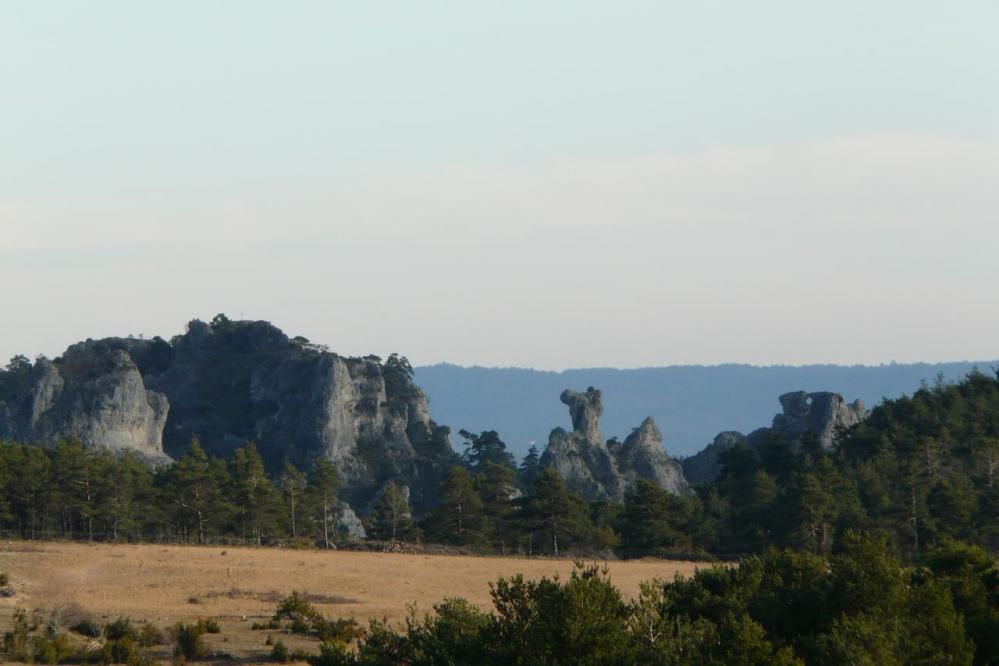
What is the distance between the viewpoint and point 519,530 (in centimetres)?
9231

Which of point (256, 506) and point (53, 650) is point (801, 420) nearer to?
point (256, 506)

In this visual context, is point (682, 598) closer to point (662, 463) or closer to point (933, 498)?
Result: point (933, 498)

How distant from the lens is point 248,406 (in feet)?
589

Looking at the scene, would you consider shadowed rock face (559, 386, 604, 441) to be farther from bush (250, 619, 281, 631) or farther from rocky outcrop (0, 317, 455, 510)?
bush (250, 619, 281, 631)

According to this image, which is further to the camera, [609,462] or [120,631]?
[609,462]

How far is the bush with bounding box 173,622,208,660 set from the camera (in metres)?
45.5

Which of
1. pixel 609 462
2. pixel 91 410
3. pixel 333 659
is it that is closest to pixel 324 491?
pixel 333 659

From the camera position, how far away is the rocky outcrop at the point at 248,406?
164 metres

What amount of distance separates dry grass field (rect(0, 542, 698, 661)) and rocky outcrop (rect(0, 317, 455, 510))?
3053 inches

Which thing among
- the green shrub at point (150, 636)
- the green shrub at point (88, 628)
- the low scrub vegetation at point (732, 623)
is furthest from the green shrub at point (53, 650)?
the low scrub vegetation at point (732, 623)

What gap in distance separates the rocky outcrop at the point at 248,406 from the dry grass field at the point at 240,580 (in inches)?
3053

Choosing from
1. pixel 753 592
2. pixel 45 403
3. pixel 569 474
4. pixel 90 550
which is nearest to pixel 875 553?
pixel 753 592

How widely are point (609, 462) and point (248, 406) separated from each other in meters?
46.5

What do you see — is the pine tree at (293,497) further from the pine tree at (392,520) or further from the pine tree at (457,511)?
the pine tree at (457,511)
